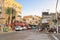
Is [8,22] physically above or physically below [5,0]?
below

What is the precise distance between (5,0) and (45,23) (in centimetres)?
2479

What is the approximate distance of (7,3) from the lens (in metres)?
95.5

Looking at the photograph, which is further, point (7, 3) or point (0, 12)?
point (7, 3)

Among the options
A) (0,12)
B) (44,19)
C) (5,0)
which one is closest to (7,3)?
(5,0)

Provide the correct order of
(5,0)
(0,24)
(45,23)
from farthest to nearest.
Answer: (45,23) < (5,0) < (0,24)

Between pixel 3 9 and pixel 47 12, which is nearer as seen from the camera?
pixel 3 9

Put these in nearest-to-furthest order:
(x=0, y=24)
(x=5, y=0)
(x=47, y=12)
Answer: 1. (x=0, y=24)
2. (x=5, y=0)
3. (x=47, y=12)

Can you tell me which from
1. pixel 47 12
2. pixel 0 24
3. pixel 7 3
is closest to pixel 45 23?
pixel 47 12

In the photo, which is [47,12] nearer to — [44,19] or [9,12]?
[44,19]

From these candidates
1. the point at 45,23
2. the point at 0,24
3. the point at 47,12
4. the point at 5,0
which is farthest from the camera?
the point at 47,12

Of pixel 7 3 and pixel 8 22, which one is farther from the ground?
pixel 7 3

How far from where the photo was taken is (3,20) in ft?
287

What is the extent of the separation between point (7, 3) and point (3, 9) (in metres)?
7.55

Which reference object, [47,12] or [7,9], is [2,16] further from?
[47,12]
